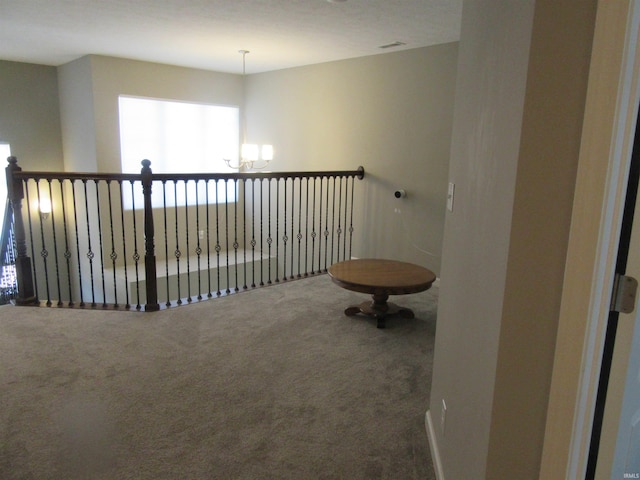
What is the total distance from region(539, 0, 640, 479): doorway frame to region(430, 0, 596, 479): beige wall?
23 millimetres

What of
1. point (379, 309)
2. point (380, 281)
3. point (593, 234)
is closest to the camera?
point (593, 234)

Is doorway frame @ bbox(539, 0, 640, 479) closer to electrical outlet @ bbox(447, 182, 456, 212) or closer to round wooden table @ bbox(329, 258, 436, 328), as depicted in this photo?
electrical outlet @ bbox(447, 182, 456, 212)

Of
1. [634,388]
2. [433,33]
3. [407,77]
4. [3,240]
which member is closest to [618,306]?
[634,388]

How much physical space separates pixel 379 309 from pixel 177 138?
500 cm

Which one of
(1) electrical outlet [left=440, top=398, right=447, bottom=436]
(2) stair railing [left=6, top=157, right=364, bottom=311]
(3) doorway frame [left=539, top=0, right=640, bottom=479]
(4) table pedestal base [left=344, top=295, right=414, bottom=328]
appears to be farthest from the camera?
(2) stair railing [left=6, top=157, right=364, bottom=311]

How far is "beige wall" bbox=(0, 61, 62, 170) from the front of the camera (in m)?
6.43

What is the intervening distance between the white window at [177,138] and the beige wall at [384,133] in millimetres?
1328

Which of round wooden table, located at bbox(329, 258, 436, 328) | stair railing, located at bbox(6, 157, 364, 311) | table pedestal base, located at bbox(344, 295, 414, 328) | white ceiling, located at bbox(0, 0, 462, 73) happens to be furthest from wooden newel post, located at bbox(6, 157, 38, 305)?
table pedestal base, located at bbox(344, 295, 414, 328)

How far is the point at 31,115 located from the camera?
6.64m

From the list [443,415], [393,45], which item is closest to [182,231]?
[393,45]

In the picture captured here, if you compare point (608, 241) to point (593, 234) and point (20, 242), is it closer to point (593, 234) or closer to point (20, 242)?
point (593, 234)

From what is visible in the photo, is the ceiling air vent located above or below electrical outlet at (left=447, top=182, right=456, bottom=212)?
above

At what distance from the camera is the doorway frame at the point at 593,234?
0.88 m

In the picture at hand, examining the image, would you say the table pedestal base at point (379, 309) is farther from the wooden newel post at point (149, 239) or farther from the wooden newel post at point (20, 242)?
the wooden newel post at point (20, 242)
